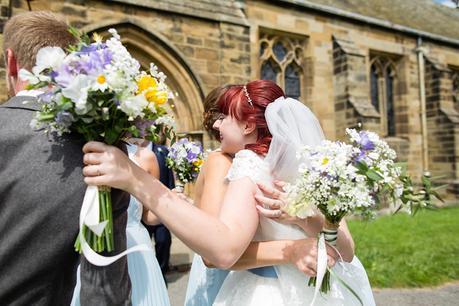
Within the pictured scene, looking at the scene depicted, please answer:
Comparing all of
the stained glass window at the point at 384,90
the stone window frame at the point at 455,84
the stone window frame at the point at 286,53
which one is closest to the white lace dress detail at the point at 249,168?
the stone window frame at the point at 286,53

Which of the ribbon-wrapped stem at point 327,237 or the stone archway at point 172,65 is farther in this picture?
the stone archway at point 172,65

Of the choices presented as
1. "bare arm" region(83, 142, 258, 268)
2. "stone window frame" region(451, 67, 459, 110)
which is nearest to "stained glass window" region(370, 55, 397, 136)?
"stone window frame" region(451, 67, 459, 110)

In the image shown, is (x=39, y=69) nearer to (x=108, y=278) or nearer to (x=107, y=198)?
(x=107, y=198)

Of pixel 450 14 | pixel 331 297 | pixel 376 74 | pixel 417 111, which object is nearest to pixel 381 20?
pixel 376 74

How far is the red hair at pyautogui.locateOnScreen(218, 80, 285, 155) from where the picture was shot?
173cm

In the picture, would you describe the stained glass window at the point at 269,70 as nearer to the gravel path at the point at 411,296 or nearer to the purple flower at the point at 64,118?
the gravel path at the point at 411,296

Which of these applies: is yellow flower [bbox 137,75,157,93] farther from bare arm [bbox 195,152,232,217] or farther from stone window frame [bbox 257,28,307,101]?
stone window frame [bbox 257,28,307,101]

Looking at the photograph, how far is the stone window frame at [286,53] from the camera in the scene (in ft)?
35.1

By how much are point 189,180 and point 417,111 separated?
13.2 m

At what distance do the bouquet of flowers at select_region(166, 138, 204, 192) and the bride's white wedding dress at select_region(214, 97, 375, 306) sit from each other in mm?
1349

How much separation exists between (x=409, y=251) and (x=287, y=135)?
17.6ft

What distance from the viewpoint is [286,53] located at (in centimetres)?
1130

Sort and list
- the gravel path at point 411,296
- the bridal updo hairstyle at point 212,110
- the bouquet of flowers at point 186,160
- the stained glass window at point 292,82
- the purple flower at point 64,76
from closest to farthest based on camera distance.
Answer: the purple flower at point 64,76
the bridal updo hairstyle at point 212,110
the bouquet of flowers at point 186,160
the gravel path at point 411,296
the stained glass window at point 292,82

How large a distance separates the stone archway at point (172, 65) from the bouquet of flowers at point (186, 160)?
482 centimetres
